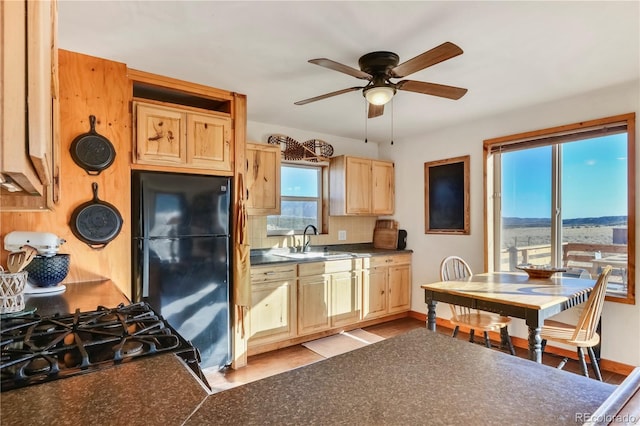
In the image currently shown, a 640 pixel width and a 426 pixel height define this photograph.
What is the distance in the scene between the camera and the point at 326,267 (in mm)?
3664

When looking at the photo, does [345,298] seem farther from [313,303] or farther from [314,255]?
[314,255]

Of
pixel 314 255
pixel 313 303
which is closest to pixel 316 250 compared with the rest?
pixel 314 255

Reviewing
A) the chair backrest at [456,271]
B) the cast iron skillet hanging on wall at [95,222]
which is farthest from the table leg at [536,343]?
the cast iron skillet hanging on wall at [95,222]

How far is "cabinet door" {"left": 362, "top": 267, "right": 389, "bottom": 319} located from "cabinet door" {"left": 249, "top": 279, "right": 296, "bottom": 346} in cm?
98

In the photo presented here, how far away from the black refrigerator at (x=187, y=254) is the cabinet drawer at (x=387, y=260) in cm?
178

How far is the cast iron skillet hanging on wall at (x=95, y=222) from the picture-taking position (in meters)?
2.17

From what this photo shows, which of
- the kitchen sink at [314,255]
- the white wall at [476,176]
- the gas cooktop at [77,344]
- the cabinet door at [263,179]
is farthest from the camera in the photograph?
the kitchen sink at [314,255]

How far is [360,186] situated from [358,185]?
0.13 ft

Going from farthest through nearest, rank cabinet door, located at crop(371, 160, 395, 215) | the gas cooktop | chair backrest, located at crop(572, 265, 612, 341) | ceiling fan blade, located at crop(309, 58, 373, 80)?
1. cabinet door, located at crop(371, 160, 395, 215)
2. chair backrest, located at crop(572, 265, 612, 341)
3. ceiling fan blade, located at crop(309, 58, 373, 80)
4. the gas cooktop

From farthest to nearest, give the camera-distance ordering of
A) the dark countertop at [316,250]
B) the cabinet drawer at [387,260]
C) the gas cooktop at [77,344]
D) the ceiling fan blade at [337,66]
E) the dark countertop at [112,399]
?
1. the cabinet drawer at [387,260]
2. the dark countertop at [316,250]
3. the ceiling fan blade at [337,66]
4. the gas cooktop at [77,344]
5. the dark countertop at [112,399]

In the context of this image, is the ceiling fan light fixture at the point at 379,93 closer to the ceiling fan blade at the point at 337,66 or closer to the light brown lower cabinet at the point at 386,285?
the ceiling fan blade at the point at 337,66

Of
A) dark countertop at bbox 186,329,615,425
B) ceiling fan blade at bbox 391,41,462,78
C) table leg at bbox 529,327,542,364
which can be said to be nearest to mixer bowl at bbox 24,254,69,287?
dark countertop at bbox 186,329,615,425

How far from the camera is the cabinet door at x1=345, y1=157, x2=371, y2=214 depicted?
4.22 m

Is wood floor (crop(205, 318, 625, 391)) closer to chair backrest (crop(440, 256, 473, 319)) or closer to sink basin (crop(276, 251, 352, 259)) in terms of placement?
chair backrest (crop(440, 256, 473, 319))
